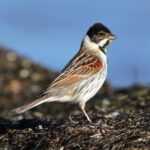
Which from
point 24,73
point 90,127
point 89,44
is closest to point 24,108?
point 90,127

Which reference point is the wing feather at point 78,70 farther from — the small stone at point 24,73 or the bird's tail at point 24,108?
the small stone at point 24,73

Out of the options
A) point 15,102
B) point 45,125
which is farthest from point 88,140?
point 15,102

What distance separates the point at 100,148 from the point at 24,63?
11103 millimetres

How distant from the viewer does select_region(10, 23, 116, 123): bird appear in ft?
36.2

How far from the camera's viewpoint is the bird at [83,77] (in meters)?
11.0

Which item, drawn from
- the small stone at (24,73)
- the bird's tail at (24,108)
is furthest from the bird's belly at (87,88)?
the small stone at (24,73)

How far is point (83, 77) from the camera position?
11.2 meters

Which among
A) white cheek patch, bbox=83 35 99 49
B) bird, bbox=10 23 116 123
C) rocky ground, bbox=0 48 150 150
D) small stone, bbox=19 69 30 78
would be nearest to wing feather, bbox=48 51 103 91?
bird, bbox=10 23 116 123

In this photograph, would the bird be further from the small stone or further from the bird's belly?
the small stone

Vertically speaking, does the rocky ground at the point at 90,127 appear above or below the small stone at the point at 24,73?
below

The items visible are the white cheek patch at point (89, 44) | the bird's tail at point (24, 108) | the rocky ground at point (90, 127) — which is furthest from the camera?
the white cheek patch at point (89, 44)

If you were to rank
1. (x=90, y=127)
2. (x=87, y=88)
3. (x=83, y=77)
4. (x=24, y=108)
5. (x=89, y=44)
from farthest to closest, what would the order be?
1. (x=89, y=44)
2. (x=83, y=77)
3. (x=87, y=88)
4. (x=24, y=108)
5. (x=90, y=127)

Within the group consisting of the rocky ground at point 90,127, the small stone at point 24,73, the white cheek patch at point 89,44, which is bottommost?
the rocky ground at point 90,127

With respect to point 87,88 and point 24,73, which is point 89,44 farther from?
point 24,73
